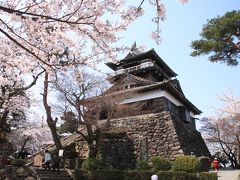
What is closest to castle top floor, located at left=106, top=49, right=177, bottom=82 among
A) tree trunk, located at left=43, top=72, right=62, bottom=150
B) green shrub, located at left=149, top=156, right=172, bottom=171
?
tree trunk, located at left=43, top=72, right=62, bottom=150

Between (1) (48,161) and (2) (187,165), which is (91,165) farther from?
Answer: (2) (187,165)

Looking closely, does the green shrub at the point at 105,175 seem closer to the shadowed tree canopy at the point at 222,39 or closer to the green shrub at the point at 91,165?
the green shrub at the point at 91,165

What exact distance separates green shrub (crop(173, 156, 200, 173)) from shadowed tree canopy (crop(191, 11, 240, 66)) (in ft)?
21.6

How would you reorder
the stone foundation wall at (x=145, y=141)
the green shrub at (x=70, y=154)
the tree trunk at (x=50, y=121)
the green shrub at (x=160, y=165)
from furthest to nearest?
the stone foundation wall at (x=145, y=141) < the green shrub at (x=70, y=154) < the tree trunk at (x=50, y=121) < the green shrub at (x=160, y=165)

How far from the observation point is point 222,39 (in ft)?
39.3

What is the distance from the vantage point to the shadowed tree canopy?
461 inches

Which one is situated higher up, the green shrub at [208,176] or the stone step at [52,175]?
the stone step at [52,175]

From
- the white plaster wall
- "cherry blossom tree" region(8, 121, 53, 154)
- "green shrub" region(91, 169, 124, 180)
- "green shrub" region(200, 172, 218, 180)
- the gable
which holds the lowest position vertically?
"green shrub" region(200, 172, 218, 180)

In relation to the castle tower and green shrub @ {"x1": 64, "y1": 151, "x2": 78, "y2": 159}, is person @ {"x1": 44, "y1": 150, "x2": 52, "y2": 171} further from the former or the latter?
the castle tower

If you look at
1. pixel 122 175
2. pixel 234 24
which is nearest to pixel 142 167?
pixel 122 175

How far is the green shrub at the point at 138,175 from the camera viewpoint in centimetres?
1606

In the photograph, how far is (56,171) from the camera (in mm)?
16609

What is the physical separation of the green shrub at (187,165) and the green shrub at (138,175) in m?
1.65

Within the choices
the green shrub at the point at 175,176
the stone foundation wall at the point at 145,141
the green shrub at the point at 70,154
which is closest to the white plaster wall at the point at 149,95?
→ the stone foundation wall at the point at 145,141
